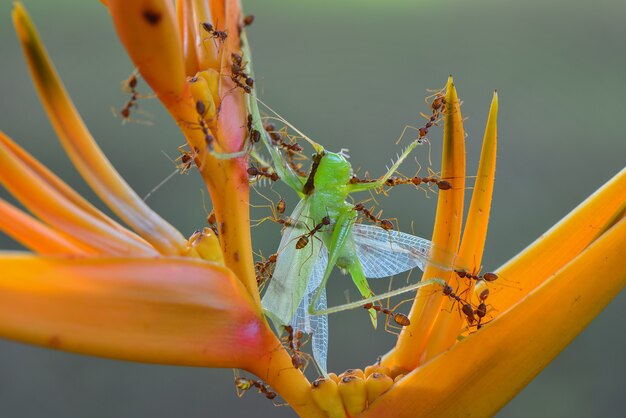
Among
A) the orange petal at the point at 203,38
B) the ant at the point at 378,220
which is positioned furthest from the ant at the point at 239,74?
the ant at the point at 378,220

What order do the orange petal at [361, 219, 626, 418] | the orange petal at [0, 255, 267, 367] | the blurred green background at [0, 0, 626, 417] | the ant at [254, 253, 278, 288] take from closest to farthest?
1. the orange petal at [0, 255, 267, 367]
2. the orange petal at [361, 219, 626, 418]
3. the ant at [254, 253, 278, 288]
4. the blurred green background at [0, 0, 626, 417]

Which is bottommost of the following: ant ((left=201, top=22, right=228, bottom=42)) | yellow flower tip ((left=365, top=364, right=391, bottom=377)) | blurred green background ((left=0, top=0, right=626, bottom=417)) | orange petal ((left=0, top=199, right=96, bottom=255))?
yellow flower tip ((left=365, top=364, right=391, bottom=377))

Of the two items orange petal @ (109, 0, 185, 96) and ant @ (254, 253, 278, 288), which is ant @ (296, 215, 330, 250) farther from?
orange petal @ (109, 0, 185, 96)

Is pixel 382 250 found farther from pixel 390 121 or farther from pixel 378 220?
pixel 390 121

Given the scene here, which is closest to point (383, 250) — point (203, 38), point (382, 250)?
point (382, 250)

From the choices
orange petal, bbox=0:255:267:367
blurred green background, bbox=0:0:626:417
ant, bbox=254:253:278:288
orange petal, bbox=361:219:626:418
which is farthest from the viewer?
blurred green background, bbox=0:0:626:417

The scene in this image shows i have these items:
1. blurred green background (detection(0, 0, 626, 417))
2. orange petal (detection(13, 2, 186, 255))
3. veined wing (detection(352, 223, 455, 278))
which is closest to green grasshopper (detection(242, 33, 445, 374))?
veined wing (detection(352, 223, 455, 278))
